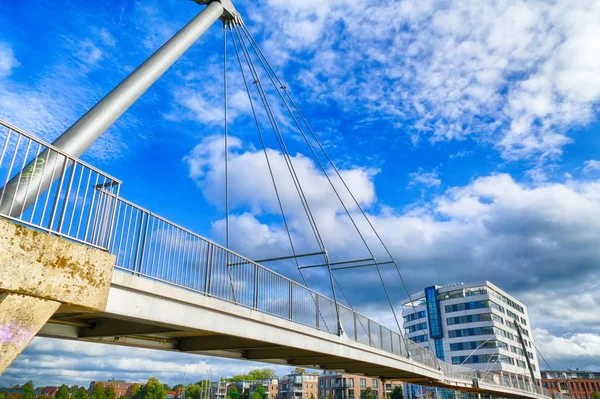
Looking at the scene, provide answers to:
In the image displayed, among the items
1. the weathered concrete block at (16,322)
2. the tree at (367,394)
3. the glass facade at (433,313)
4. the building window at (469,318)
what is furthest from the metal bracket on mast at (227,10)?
the tree at (367,394)

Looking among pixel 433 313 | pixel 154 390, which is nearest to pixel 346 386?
pixel 433 313

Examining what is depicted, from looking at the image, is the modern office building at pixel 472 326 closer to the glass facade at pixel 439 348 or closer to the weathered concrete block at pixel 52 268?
the glass facade at pixel 439 348

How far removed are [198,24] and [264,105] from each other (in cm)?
784

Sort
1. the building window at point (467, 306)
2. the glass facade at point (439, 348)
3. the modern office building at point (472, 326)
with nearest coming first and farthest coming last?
the modern office building at point (472, 326) < the building window at point (467, 306) < the glass facade at point (439, 348)

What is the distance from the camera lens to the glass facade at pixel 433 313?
107 metres

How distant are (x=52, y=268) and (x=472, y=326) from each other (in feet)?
355

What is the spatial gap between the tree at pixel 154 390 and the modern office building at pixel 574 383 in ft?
417

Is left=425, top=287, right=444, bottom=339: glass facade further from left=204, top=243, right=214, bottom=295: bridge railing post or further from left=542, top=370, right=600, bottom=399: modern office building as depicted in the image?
left=204, top=243, right=214, bottom=295: bridge railing post

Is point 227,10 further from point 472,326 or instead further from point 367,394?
point 367,394

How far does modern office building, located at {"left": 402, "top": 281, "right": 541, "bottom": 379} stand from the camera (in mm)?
99312

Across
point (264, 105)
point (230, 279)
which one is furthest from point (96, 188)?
point (264, 105)

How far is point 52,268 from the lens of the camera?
638 cm

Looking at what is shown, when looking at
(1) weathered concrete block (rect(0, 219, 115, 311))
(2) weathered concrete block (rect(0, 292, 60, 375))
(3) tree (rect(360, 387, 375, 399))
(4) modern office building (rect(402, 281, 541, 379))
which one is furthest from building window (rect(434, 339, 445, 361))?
(2) weathered concrete block (rect(0, 292, 60, 375))

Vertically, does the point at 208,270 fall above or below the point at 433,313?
below
